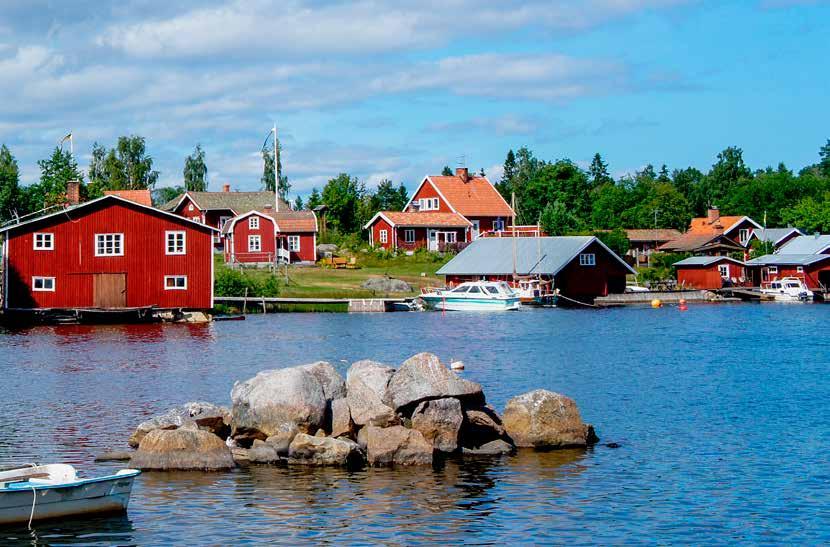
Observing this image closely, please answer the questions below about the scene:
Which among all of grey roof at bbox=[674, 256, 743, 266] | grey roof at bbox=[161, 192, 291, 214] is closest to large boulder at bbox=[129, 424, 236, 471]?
grey roof at bbox=[674, 256, 743, 266]

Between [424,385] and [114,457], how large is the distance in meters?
6.94

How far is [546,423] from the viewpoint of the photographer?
1029 inches

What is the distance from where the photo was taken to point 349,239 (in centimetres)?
10381

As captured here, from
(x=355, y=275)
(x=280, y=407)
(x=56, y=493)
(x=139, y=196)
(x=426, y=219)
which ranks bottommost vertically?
(x=56, y=493)

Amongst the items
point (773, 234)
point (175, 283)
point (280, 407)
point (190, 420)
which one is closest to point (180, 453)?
point (190, 420)

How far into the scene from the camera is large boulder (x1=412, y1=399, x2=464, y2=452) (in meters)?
25.1

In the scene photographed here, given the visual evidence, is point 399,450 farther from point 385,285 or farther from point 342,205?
point 342,205

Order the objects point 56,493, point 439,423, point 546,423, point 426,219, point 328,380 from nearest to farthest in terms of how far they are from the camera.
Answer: point 56,493 < point 439,423 < point 546,423 < point 328,380 < point 426,219

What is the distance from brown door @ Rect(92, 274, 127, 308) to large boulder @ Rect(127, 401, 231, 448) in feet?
131

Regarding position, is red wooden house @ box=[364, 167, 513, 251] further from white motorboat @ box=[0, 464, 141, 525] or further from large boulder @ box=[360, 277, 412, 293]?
white motorboat @ box=[0, 464, 141, 525]

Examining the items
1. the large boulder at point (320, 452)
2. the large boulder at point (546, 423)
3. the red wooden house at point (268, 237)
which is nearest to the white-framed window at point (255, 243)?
the red wooden house at point (268, 237)

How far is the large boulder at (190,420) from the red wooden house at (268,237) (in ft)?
219

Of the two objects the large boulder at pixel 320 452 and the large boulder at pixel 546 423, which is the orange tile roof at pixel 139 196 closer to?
the large boulder at pixel 546 423

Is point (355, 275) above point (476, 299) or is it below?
above
